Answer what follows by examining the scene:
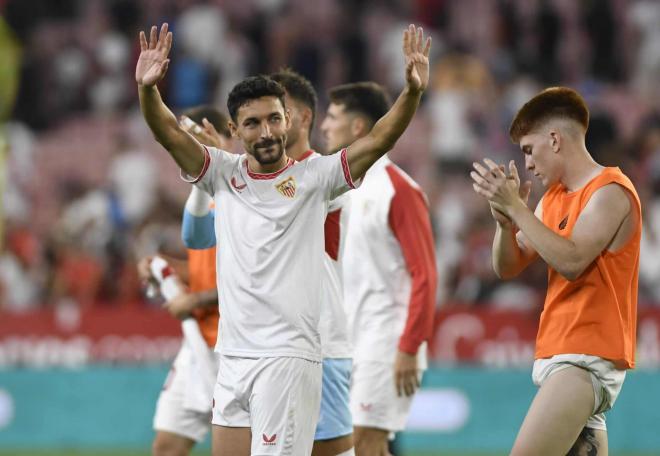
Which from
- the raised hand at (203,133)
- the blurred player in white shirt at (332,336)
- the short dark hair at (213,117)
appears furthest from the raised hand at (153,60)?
the short dark hair at (213,117)

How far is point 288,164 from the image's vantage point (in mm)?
6090

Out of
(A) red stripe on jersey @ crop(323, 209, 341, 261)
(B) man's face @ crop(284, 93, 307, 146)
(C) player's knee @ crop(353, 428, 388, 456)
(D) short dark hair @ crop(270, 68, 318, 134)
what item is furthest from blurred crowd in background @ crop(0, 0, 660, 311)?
(A) red stripe on jersey @ crop(323, 209, 341, 261)

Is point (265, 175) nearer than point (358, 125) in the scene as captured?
Yes

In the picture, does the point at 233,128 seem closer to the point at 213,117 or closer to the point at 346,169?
the point at 346,169

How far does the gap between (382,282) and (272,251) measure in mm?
2194

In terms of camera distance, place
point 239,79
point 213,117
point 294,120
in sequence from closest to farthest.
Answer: point 294,120 → point 213,117 → point 239,79

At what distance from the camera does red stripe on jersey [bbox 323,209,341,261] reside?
6.88 metres

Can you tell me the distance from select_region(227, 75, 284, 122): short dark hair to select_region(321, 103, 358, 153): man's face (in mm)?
2073

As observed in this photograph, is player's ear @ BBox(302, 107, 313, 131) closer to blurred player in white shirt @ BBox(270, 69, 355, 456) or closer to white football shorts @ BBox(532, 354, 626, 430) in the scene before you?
blurred player in white shirt @ BBox(270, 69, 355, 456)

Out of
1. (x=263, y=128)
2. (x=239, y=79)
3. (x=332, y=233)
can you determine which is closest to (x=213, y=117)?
(x=332, y=233)

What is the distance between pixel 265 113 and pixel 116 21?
13302 mm

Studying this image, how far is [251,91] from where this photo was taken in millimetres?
6016

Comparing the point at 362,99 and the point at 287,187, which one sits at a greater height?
the point at 362,99

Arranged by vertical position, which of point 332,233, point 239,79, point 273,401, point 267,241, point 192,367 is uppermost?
point 239,79
